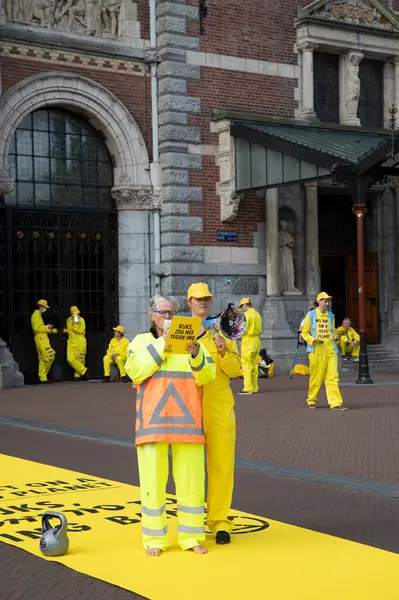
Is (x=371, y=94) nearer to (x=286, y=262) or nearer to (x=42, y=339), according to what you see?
(x=286, y=262)

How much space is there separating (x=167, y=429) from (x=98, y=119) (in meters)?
Answer: 16.3

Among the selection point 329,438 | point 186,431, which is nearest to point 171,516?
point 186,431

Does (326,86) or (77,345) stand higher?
(326,86)

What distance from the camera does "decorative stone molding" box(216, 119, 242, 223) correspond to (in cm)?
2302

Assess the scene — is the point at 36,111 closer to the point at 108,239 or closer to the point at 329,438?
the point at 108,239

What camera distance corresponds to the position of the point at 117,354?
21703 millimetres

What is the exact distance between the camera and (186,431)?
22.7 ft

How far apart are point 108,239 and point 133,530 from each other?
51.4ft

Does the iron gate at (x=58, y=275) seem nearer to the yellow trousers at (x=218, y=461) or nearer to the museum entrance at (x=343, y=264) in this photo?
the museum entrance at (x=343, y=264)

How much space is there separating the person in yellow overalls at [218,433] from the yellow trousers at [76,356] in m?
14.9

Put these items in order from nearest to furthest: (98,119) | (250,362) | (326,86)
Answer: (250,362)
(98,119)
(326,86)

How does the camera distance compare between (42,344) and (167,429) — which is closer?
(167,429)

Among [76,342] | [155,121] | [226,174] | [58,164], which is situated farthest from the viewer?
[226,174]

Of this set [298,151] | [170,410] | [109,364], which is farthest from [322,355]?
[170,410]
